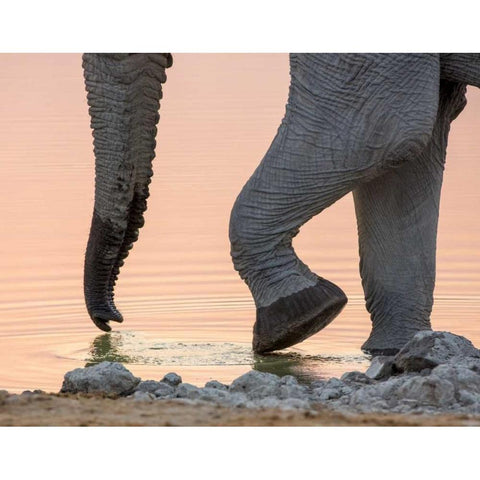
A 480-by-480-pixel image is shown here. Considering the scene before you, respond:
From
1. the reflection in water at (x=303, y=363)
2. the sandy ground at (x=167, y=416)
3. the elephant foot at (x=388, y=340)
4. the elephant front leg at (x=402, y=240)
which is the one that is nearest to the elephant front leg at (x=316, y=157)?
the reflection in water at (x=303, y=363)

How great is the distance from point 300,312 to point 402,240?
805 millimetres

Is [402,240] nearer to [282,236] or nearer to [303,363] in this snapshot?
[303,363]

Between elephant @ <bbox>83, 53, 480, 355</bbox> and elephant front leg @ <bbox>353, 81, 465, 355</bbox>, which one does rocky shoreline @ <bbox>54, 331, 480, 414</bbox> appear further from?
elephant front leg @ <bbox>353, 81, 465, 355</bbox>

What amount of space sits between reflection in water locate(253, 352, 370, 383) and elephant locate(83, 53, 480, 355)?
0.07 meters

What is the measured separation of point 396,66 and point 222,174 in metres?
4.83

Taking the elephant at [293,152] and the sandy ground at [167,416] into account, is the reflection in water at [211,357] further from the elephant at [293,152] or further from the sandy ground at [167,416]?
the sandy ground at [167,416]

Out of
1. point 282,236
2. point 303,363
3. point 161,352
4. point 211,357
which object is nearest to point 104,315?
point 161,352

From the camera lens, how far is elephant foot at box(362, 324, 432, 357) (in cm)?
662

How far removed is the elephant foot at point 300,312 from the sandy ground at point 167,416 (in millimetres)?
1158

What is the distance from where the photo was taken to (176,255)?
8336mm

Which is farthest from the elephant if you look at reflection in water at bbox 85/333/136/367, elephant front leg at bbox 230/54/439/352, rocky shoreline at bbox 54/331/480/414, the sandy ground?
the sandy ground

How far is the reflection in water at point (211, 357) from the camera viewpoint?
6.29 metres

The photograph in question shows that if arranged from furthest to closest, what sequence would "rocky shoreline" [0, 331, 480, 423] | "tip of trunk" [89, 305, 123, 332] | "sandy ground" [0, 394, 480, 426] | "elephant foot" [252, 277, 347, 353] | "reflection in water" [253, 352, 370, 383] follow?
1. "tip of trunk" [89, 305, 123, 332]
2. "reflection in water" [253, 352, 370, 383]
3. "elephant foot" [252, 277, 347, 353]
4. "rocky shoreline" [0, 331, 480, 423]
5. "sandy ground" [0, 394, 480, 426]

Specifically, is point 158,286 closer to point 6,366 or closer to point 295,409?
point 6,366
